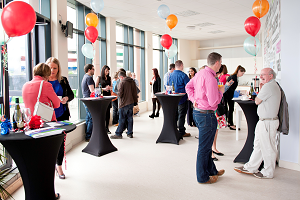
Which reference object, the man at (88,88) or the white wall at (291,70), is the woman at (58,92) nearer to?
the man at (88,88)

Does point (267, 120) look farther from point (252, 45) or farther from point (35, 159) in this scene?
point (252, 45)

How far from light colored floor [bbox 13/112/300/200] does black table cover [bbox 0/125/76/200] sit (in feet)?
2.10

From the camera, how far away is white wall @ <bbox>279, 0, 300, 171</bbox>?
10.6 feet

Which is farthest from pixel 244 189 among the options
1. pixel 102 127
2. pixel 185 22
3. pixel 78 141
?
pixel 185 22

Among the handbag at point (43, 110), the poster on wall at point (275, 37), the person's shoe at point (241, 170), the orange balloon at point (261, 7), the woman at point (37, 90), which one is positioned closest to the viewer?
the handbag at point (43, 110)

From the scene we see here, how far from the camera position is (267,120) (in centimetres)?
292

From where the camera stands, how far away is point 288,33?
3.29 meters

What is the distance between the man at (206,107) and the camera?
2.58 meters

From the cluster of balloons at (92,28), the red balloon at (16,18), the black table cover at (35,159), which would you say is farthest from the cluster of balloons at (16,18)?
the cluster of balloons at (92,28)

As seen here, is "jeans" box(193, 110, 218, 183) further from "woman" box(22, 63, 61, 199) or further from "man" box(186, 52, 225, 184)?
"woman" box(22, 63, 61, 199)

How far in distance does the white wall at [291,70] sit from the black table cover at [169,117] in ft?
5.99

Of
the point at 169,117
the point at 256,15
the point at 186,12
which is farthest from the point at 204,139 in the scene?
the point at 186,12

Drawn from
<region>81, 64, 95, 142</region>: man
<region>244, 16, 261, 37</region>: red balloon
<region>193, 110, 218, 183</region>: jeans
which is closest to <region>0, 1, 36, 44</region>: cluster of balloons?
<region>193, 110, 218, 183</region>: jeans

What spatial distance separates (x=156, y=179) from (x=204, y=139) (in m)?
0.86
